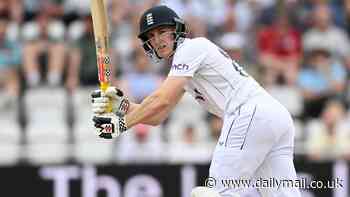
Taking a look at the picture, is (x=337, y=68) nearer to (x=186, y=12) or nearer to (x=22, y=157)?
(x=186, y=12)

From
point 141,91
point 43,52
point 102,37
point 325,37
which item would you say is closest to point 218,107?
point 102,37

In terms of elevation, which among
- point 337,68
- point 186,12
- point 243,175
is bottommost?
point 243,175

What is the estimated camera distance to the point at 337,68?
1128 cm

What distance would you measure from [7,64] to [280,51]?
3251 mm

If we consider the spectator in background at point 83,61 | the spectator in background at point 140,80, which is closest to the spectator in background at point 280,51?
the spectator in background at point 140,80

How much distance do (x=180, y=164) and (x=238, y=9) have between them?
10.2 feet

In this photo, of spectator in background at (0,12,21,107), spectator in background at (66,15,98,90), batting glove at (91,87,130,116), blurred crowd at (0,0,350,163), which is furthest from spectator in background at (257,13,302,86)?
batting glove at (91,87,130,116)

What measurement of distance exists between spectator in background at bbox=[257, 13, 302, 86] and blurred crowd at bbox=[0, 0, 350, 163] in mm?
12

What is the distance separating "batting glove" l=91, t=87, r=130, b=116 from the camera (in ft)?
18.9

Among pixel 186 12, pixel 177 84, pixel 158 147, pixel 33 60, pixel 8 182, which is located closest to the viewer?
pixel 177 84

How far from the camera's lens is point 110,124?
5695 mm

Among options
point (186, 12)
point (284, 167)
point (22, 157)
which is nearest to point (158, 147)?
point (22, 157)

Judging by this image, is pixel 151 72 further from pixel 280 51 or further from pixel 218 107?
pixel 218 107

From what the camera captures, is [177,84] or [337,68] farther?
[337,68]
